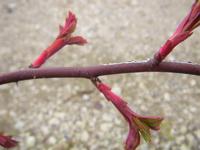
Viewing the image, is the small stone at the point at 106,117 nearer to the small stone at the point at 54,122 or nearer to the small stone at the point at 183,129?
the small stone at the point at 54,122

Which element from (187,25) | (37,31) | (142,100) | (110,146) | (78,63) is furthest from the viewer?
(37,31)

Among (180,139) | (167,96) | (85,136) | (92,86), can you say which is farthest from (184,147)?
(92,86)

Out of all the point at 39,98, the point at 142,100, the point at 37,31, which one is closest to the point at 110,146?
the point at 142,100

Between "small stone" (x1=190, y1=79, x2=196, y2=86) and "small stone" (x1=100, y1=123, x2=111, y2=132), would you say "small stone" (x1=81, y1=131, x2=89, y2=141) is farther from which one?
"small stone" (x1=190, y1=79, x2=196, y2=86)

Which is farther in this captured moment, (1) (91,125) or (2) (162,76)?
(2) (162,76)

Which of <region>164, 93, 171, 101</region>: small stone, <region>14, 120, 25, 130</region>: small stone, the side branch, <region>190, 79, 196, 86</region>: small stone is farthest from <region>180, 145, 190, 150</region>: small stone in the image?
the side branch

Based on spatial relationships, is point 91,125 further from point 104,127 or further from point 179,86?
point 179,86

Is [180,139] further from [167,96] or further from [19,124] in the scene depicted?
[19,124]
